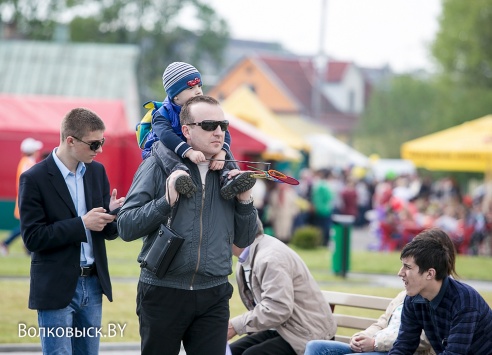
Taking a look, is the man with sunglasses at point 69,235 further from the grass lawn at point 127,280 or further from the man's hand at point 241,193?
the grass lawn at point 127,280

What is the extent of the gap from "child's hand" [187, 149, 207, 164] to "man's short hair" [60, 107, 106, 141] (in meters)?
0.85

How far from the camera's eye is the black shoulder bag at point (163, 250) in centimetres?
463

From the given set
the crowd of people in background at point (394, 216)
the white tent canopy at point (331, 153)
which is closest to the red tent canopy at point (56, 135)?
the crowd of people in background at point (394, 216)

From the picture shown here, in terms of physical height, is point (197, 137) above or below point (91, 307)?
above

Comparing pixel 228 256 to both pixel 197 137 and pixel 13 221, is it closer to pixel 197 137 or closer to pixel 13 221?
pixel 197 137

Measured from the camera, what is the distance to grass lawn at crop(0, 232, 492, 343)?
31.2 ft

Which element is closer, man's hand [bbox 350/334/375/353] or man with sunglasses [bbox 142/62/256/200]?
man with sunglasses [bbox 142/62/256/200]

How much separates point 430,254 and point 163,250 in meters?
1.61

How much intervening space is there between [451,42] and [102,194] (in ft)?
131

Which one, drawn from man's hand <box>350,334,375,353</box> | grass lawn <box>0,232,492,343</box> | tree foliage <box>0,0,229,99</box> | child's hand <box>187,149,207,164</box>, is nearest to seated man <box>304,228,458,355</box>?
man's hand <box>350,334,375,353</box>

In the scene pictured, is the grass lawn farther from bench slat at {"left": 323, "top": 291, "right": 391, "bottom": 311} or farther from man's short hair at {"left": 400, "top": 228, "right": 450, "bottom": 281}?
man's short hair at {"left": 400, "top": 228, "right": 450, "bottom": 281}

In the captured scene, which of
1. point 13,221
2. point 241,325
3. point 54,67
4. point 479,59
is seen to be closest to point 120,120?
point 13,221

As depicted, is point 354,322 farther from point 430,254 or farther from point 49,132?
point 49,132

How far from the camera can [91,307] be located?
5.52 meters
